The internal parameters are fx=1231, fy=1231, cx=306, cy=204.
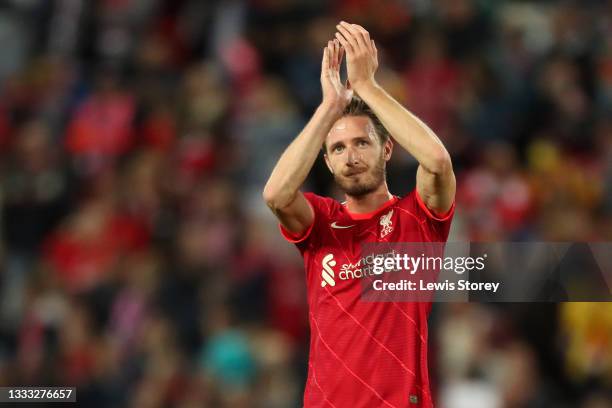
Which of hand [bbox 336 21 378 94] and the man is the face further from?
hand [bbox 336 21 378 94]

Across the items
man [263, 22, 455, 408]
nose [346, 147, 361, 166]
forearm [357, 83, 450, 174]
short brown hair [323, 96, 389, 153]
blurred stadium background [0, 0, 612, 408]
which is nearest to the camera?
forearm [357, 83, 450, 174]

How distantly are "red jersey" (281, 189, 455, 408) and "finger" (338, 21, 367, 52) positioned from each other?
2.30 feet

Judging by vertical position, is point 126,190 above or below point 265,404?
above

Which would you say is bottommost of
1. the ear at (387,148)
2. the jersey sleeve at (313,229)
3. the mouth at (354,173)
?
the jersey sleeve at (313,229)

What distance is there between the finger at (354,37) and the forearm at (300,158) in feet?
0.96

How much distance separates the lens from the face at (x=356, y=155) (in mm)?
5305

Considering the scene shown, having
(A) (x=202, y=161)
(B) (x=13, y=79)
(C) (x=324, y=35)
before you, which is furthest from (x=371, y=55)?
(B) (x=13, y=79)

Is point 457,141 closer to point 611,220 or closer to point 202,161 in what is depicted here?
point 611,220

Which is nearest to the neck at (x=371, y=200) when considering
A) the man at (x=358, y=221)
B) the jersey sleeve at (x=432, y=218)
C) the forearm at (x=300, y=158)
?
the man at (x=358, y=221)

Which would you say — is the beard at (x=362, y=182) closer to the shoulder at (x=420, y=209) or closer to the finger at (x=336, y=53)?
the shoulder at (x=420, y=209)

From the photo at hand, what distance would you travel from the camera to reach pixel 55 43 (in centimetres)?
1360

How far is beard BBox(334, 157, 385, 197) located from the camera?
532 centimetres

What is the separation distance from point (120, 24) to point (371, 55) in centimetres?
870

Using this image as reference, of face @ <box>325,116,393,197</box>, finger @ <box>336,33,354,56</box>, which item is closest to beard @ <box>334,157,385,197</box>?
face @ <box>325,116,393,197</box>
